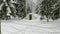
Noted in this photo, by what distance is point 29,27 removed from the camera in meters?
1.72

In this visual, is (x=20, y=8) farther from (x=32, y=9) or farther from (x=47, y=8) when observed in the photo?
(x=47, y=8)

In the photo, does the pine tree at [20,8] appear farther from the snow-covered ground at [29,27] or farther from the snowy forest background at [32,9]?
the snow-covered ground at [29,27]

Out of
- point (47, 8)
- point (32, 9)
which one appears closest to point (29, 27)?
point (32, 9)

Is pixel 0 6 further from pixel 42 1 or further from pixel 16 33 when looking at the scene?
pixel 42 1

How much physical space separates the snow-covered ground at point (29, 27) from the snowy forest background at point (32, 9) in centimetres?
8

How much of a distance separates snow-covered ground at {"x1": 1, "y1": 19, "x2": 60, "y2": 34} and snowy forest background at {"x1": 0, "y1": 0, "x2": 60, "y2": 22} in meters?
0.08

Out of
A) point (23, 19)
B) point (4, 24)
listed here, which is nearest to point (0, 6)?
point (4, 24)

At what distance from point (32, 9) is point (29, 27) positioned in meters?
0.30

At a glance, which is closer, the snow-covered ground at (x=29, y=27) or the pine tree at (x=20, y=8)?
the snow-covered ground at (x=29, y=27)

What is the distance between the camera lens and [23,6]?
5.84 feet

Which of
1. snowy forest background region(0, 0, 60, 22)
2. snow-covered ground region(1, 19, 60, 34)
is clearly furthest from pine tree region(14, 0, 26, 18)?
snow-covered ground region(1, 19, 60, 34)

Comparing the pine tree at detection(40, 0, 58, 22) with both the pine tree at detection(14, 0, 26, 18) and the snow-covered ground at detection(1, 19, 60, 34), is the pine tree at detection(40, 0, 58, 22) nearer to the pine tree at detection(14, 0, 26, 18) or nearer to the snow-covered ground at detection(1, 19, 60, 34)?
the snow-covered ground at detection(1, 19, 60, 34)

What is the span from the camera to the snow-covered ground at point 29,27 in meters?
1.66

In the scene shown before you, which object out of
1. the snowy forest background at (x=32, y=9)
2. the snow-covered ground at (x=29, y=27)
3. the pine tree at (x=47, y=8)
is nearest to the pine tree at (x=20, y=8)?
the snowy forest background at (x=32, y=9)
